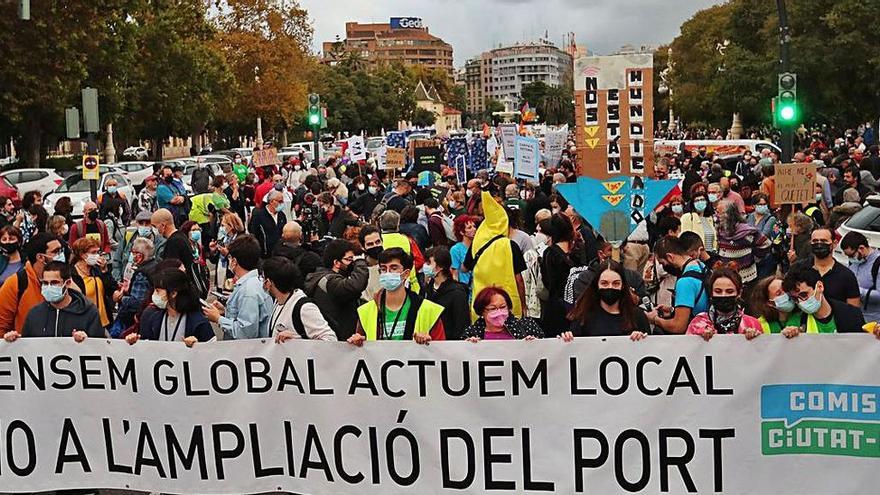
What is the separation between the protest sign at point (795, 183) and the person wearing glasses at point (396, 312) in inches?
238

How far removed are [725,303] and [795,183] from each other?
5.35 meters

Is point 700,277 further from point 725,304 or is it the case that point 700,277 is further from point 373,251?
point 373,251

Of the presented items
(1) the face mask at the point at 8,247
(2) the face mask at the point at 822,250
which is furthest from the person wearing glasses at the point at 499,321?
(1) the face mask at the point at 8,247

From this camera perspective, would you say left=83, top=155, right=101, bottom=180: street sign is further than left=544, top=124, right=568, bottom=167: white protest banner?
No

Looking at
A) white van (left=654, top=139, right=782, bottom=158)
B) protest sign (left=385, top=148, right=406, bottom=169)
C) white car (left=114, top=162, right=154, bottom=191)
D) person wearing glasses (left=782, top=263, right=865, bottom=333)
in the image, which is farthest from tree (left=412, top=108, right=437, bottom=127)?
person wearing glasses (left=782, top=263, right=865, bottom=333)

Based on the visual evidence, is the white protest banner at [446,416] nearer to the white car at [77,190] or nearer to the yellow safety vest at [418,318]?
the yellow safety vest at [418,318]

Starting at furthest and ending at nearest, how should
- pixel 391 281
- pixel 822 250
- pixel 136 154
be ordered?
1. pixel 136 154
2. pixel 822 250
3. pixel 391 281

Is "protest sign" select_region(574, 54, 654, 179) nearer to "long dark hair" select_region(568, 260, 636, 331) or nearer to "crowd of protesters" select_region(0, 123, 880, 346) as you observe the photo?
"crowd of protesters" select_region(0, 123, 880, 346)

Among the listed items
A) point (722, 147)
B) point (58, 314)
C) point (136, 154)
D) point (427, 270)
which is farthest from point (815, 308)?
Result: point (136, 154)

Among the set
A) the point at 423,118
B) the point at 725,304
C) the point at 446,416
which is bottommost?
the point at 446,416

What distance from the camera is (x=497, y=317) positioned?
21.7 ft

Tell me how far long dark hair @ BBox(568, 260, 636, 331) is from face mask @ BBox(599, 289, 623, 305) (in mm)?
24

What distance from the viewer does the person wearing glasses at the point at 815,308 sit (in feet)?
20.9

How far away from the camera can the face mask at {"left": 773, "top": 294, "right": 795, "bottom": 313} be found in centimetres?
646
